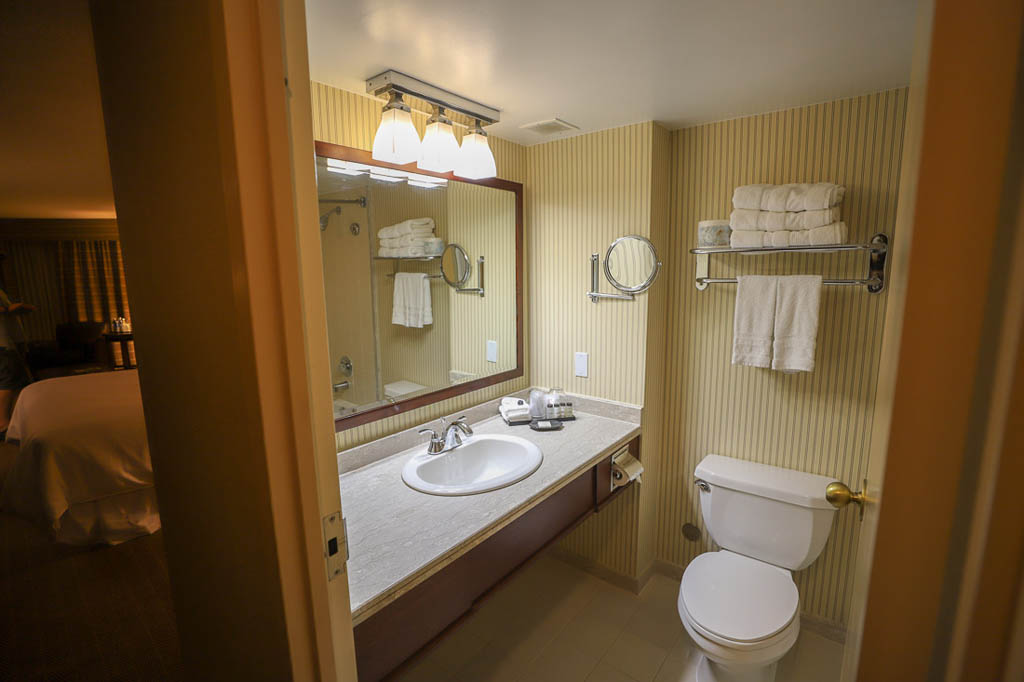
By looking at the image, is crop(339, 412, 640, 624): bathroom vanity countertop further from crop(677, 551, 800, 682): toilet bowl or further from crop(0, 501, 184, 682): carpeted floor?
crop(0, 501, 184, 682): carpeted floor

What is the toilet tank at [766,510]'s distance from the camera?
179 centimetres

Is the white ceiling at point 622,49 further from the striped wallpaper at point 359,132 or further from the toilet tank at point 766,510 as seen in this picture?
the toilet tank at point 766,510

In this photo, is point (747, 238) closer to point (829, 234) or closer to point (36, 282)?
point (829, 234)

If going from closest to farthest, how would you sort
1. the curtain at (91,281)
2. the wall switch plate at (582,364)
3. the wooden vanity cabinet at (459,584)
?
the wooden vanity cabinet at (459,584), the wall switch plate at (582,364), the curtain at (91,281)

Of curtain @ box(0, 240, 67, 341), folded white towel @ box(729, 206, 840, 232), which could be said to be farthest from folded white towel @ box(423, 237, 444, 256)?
curtain @ box(0, 240, 67, 341)

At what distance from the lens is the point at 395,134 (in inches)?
59.7

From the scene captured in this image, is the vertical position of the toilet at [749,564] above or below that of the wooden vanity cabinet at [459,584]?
below

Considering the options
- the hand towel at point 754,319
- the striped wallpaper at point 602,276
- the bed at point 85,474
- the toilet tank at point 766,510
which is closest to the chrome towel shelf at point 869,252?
the hand towel at point 754,319

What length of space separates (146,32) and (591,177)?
1.68 metres

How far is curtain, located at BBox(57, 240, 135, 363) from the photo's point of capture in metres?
5.75

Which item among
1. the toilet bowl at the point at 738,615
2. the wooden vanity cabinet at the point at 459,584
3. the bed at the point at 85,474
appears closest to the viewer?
the wooden vanity cabinet at the point at 459,584

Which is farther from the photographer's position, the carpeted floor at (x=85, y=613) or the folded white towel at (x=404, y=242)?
the carpeted floor at (x=85, y=613)

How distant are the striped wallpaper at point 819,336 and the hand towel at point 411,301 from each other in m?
1.12

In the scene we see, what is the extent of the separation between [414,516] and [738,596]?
120 cm
